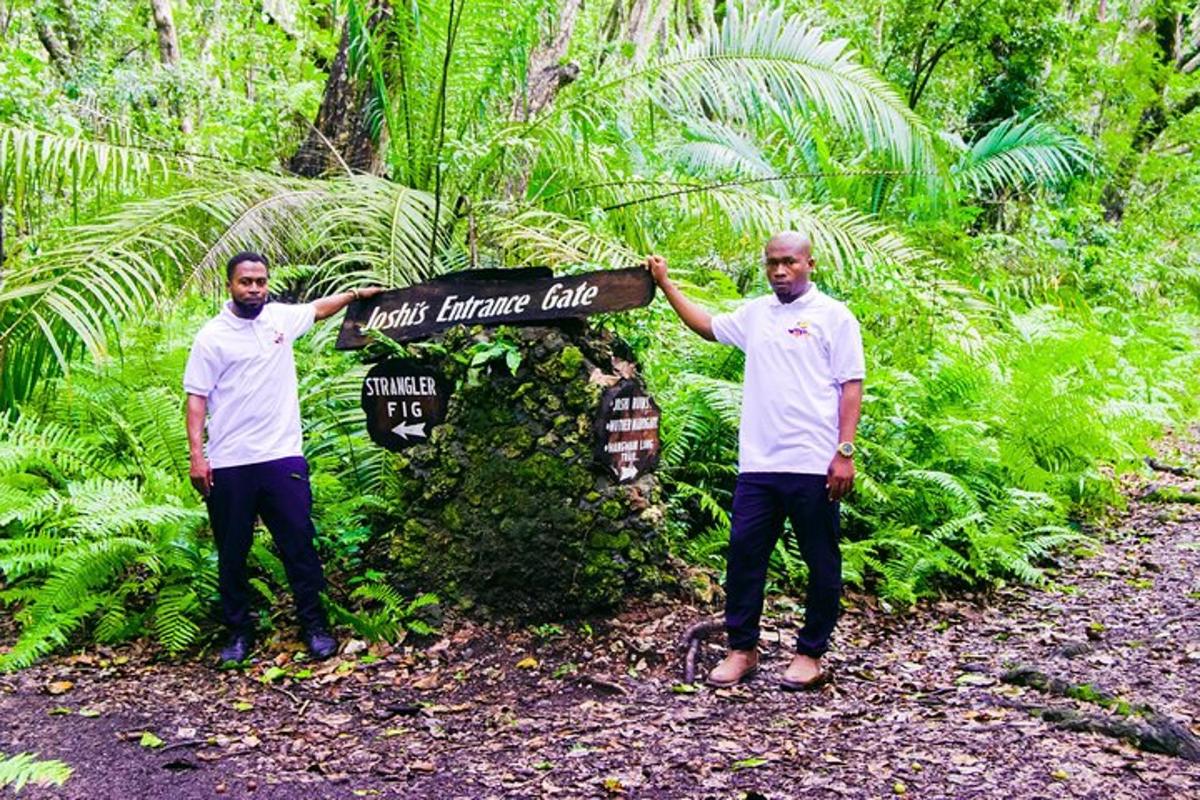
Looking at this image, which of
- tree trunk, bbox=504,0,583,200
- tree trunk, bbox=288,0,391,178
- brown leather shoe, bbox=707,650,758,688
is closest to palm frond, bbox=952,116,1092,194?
tree trunk, bbox=504,0,583,200

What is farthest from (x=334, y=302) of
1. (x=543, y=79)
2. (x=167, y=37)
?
(x=167, y=37)

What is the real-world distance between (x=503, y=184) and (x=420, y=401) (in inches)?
109

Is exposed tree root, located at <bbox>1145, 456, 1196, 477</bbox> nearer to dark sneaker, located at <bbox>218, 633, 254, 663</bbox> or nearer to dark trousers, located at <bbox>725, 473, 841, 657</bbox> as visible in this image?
dark trousers, located at <bbox>725, 473, 841, 657</bbox>

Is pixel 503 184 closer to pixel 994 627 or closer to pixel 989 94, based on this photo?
pixel 994 627

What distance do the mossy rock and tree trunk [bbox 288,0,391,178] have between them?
3.48 metres

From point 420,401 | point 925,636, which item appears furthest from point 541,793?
point 925,636

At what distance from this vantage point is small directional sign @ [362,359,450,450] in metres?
5.11

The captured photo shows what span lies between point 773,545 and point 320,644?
2133 millimetres

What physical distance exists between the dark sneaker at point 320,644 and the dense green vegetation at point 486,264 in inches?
8.4

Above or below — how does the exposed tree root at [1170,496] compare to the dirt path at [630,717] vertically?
above

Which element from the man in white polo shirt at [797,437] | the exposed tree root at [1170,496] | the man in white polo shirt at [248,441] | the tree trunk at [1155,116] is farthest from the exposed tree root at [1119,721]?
the tree trunk at [1155,116]

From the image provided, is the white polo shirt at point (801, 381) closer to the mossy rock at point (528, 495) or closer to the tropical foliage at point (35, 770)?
the mossy rock at point (528, 495)

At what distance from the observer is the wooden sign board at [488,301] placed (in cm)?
478

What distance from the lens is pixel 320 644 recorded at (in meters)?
4.81
